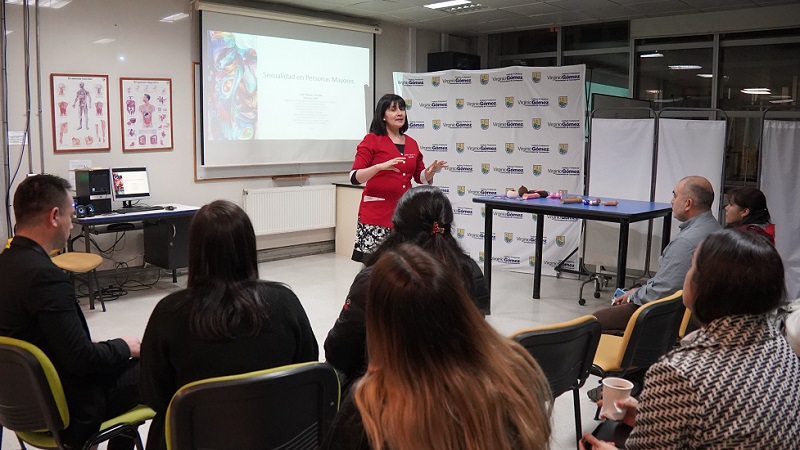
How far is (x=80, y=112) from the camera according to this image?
18.3 ft

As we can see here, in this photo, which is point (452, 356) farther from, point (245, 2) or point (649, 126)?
point (245, 2)

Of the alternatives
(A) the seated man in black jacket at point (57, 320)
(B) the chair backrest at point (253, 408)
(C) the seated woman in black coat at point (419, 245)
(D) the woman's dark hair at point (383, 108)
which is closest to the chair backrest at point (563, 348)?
(C) the seated woman in black coat at point (419, 245)

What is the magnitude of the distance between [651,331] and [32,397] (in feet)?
7.44

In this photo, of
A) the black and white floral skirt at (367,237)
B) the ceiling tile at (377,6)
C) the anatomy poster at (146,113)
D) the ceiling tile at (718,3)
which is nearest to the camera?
the black and white floral skirt at (367,237)

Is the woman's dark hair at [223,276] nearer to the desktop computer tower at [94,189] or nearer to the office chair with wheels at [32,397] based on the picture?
the office chair with wheels at [32,397]

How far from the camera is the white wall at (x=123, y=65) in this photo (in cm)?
534

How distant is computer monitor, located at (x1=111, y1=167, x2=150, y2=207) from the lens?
558 centimetres

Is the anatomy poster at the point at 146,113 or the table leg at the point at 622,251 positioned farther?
the anatomy poster at the point at 146,113

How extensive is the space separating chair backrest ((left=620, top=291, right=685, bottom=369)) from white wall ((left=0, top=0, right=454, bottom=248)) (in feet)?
15.7

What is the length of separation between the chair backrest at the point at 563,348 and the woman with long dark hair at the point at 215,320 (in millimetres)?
778

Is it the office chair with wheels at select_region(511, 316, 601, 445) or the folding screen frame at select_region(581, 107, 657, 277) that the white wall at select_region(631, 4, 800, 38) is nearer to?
the folding screen frame at select_region(581, 107, 657, 277)

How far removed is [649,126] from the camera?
18.1 feet

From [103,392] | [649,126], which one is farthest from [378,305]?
[649,126]

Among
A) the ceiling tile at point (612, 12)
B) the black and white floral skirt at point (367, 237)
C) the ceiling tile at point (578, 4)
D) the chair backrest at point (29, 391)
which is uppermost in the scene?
the ceiling tile at point (612, 12)
